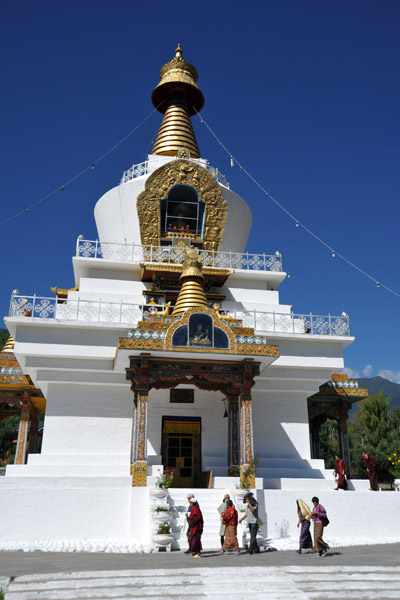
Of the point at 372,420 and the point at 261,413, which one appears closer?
the point at 261,413

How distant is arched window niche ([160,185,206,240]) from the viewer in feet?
67.4

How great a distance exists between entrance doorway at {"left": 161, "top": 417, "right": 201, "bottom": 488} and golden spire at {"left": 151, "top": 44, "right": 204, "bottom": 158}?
38.6ft

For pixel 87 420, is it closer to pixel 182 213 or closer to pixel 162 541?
pixel 162 541

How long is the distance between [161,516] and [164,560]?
191 centimetres

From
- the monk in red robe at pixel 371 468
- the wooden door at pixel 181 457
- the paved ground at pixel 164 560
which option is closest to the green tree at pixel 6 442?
the wooden door at pixel 181 457

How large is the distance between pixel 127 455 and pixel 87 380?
2.55m

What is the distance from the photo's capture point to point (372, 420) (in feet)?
119

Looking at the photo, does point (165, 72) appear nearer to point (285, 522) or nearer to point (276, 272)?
point (276, 272)

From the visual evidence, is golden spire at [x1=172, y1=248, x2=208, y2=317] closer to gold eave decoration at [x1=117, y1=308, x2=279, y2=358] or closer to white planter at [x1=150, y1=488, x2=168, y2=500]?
gold eave decoration at [x1=117, y1=308, x2=279, y2=358]

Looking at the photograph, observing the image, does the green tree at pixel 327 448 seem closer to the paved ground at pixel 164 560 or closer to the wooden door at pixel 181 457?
the wooden door at pixel 181 457

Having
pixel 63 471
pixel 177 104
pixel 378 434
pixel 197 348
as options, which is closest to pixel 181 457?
pixel 63 471

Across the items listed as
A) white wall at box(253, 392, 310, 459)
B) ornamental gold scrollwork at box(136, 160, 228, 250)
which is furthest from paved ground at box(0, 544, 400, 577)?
ornamental gold scrollwork at box(136, 160, 228, 250)

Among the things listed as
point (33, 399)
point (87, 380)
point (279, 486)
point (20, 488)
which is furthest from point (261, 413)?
point (33, 399)

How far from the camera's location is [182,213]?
21.2 m
